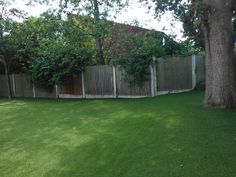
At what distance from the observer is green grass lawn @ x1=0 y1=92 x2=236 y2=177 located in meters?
4.93

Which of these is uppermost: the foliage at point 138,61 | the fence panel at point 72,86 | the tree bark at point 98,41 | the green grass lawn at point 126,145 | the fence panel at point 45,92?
the tree bark at point 98,41

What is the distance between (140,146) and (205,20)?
180 inches

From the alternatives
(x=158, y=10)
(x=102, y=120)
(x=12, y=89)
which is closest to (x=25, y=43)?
(x=12, y=89)

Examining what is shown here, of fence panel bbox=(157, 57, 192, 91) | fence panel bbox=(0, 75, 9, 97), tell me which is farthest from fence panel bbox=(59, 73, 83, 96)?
fence panel bbox=(0, 75, 9, 97)

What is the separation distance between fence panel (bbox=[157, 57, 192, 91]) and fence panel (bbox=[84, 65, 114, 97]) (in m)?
2.45

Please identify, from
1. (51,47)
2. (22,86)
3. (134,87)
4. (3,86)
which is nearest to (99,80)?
(134,87)

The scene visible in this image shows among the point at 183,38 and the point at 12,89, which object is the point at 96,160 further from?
the point at 12,89

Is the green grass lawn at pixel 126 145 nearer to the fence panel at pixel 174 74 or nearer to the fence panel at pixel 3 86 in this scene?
the fence panel at pixel 174 74

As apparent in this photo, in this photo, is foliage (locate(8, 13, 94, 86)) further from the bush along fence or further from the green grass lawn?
the green grass lawn

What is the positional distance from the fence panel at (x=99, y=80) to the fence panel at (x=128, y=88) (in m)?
0.45

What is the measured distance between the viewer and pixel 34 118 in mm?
10289

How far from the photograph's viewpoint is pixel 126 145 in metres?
6.18

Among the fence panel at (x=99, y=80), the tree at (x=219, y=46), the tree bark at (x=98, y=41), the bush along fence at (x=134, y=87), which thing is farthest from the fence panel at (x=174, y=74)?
the tree at (x=219, y=46)

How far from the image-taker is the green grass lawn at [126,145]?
493 cm
